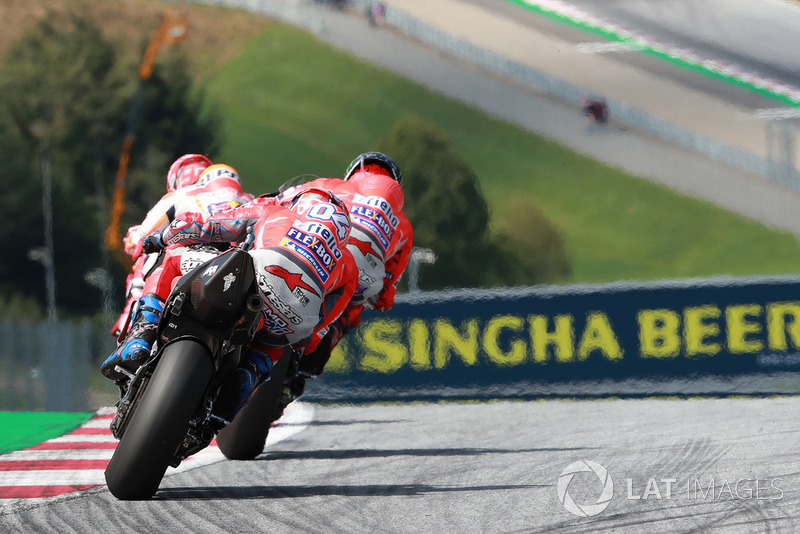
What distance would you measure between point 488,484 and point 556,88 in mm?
45476

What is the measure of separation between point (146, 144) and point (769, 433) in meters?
45.9

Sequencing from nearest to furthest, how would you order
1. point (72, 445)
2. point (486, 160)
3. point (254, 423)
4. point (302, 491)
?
1. point (302, 491)
2. point (254, 423)
3. point (72, 445)
4. point (486, 160)

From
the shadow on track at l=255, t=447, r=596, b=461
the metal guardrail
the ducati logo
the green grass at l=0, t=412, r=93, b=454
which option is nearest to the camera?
the ducati logo

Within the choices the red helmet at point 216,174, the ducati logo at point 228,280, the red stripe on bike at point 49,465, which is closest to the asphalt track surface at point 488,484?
the red stripe on bike at point 49,465

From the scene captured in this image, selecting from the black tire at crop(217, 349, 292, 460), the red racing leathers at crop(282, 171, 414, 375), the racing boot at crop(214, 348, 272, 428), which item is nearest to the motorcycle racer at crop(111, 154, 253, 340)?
the red racing leathers at crop(282, 171, 414, 375)

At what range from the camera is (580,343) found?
1366 cm

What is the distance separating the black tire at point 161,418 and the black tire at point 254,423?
2177 millimetres

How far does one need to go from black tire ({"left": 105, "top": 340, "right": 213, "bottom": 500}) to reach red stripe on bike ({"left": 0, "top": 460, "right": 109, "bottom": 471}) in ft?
7.85

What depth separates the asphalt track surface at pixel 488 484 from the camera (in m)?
4.73

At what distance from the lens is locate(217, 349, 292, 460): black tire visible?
23.3ft

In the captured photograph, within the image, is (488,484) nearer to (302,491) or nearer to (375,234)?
(302,491)

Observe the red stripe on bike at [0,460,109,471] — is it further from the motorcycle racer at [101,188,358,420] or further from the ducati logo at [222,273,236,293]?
the ducati logo at [222,273,236,293]

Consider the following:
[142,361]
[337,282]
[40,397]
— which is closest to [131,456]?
[142,361]

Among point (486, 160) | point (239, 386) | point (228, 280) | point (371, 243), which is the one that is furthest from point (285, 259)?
point (486, 160)
